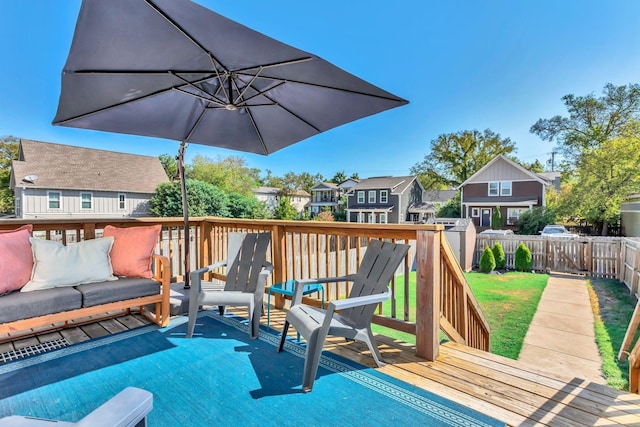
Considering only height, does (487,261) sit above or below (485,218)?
below

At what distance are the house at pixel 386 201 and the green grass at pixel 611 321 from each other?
15.3 m

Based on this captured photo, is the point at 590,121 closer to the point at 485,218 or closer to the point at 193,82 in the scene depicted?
the point at 485,218

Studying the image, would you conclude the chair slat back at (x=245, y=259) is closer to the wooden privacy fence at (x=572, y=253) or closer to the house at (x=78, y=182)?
the wooden privacy fence at (x=572, y=253)

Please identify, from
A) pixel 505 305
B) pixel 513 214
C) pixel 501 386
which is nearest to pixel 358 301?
pixel 501 386

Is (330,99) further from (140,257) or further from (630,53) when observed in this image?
(630,53)

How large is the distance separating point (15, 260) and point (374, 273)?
3.00 m

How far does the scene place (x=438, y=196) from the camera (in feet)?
95.0

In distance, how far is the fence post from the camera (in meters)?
2.38

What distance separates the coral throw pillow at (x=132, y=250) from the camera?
10.1ft

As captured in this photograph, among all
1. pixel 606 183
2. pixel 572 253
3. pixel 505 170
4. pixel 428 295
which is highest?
pixel 505 170

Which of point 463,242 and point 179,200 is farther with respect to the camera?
point 179,200

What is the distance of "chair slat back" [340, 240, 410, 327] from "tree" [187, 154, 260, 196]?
88.5ft

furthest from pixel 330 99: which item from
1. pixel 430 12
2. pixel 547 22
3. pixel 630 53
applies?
pixel 630 53

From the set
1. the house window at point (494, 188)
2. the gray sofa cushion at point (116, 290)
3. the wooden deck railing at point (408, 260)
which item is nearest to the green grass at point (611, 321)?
the wooden deck railing at point (408, 260)
